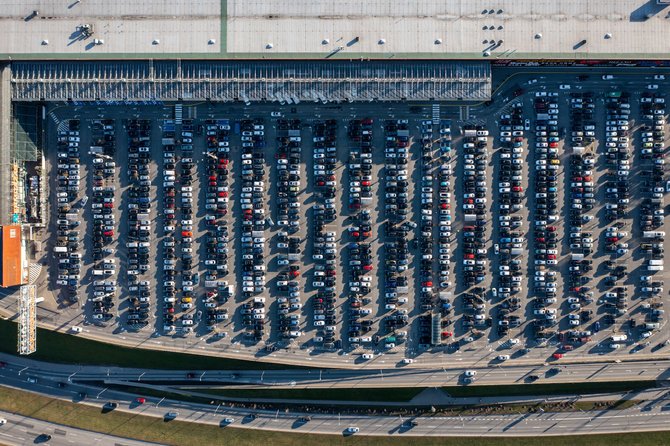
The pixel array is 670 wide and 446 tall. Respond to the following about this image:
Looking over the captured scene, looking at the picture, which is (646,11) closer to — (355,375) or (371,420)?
(355,375)

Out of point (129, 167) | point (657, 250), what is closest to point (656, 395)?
point (657, 250)

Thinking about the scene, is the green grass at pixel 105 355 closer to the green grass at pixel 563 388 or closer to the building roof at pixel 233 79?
the green grass at pixel 563 388

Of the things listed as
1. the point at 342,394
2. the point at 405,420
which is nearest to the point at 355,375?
the point at 342,394

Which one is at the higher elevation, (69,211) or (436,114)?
(436,114)

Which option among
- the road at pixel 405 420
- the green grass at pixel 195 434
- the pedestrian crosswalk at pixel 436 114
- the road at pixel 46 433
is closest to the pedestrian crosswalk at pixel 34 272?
the road at pixel 405 420

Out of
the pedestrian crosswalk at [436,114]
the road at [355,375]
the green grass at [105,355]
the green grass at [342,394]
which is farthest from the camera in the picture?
the green grass at [105,355]

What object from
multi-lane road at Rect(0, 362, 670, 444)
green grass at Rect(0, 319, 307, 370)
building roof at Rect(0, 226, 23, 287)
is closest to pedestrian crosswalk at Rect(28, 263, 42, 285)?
building roof at Rect(0, 226, 23, 287)

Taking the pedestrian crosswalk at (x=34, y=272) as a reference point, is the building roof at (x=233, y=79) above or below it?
above
